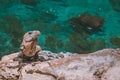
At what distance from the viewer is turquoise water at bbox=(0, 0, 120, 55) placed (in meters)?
12.5

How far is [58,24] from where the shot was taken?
1429 cm

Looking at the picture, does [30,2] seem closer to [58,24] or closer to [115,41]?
[58,24]

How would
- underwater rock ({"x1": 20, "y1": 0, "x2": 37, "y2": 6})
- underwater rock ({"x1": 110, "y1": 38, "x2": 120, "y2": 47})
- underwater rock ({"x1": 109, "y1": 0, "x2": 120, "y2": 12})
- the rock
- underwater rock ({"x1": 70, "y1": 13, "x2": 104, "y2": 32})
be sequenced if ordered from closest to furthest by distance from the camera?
the rock < underwater rock ({"x1": 110, "y1": 38, "x2": 120, "y2": 47}) < underwater rock ({"x1": 70, "y1": 13, "x2": 104, "y2": 32}) < underwater rock ({"x1": 20, "y1": 0, "x2": 37, "y2": 6}) < underwater rock ({"x1": 109, "y1": 0, "x2": 120, "y2": 12})

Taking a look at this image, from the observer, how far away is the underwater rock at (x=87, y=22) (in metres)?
14.0

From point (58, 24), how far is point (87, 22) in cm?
138

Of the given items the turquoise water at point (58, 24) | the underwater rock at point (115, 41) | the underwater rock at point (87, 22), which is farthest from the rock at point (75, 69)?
the underwater rock at point (87, 22)

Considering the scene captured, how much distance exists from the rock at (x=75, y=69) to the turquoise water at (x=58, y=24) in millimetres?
5388

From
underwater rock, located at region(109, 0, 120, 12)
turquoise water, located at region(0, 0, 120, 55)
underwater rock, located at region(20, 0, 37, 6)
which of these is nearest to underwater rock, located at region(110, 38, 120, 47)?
turquoise water, located at region(0, 0, 120, 55)

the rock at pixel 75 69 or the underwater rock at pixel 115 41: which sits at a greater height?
the rock at pixel 75 69

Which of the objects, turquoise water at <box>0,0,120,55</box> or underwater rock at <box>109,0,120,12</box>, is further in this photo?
underwater rock at <box>109,0,120,12</box>

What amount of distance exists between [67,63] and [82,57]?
0.38 meters

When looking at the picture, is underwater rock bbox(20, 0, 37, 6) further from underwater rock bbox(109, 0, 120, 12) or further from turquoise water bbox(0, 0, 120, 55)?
underwater rock bbox(109, 0, 120, 12)

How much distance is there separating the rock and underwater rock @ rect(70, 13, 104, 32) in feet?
25.1

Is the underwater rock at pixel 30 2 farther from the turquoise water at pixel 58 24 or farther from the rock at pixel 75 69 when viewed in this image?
the rock at pixel 75 69
